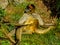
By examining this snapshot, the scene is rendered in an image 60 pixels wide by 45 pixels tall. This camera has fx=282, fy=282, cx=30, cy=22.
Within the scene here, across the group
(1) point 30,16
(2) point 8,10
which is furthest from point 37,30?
(2) point 8,10

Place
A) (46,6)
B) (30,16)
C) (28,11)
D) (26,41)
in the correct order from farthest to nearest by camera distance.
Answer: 1. (46,6)
2. (26,41)
3. (28,11)
4. (30,16)

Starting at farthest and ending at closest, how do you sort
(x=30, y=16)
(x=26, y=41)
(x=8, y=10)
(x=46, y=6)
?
(x=46, y=6) < (x=8, y=10) < (x=26, y=41) < (x=30, y=16)

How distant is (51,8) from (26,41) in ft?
12.8

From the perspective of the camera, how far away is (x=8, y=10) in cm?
1105

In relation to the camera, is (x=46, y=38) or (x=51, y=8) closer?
(x=46, y=38)

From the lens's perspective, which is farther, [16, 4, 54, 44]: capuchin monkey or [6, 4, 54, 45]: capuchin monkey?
[16, 4, 54, 44]: capuchin monkey

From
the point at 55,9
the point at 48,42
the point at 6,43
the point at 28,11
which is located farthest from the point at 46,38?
the point at 55,9

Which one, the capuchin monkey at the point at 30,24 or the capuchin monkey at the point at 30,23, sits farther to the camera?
the capuchin monkey at the point at 30,23

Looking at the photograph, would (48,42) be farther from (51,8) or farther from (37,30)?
(51,8)

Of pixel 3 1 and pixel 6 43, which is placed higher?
pixel 3 1

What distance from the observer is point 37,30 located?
628 cm

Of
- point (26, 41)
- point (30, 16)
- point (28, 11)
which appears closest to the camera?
point (30, 16)

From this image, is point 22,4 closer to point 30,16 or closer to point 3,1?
point 3,1

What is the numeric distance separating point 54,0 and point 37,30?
540 cm
